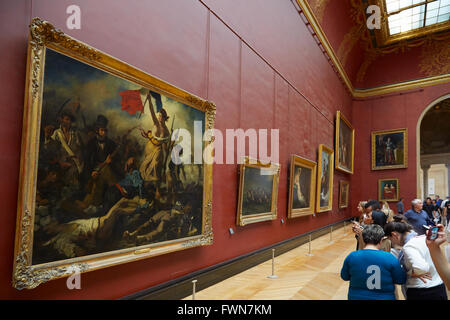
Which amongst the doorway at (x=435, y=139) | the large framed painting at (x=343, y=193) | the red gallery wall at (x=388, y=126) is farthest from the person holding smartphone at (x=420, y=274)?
the doorway at (x=435, y=139)

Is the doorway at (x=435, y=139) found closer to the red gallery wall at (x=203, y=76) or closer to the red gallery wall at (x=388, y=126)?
the red gallery wall at (x=388, y=126)

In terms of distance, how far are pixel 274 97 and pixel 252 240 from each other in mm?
3816

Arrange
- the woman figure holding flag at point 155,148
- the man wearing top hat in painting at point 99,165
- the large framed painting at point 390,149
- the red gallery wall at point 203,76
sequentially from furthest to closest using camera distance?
the large framed painting at point 390,149
the woman figure holding flag at point 155,148
the man wearing top hat in painting at point 99,165
the red gallery wall at point 203,76

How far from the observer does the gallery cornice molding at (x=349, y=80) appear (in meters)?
11.0

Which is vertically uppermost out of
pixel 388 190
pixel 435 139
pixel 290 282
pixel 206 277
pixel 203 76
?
pixel 435 139

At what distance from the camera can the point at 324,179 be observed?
39.2 feet

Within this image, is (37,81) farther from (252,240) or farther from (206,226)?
(252,240)

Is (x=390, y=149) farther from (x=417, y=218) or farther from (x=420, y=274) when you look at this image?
(x=420, y=274)

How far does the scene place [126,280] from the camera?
12.4 feet

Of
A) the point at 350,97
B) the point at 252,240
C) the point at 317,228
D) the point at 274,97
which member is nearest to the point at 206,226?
the point at 252,240

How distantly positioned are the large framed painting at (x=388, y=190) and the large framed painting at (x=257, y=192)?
12.6 metres

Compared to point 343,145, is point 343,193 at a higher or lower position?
lower

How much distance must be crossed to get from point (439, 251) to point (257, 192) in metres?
4.23

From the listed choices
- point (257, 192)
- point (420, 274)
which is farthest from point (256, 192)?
point (420, 274)
